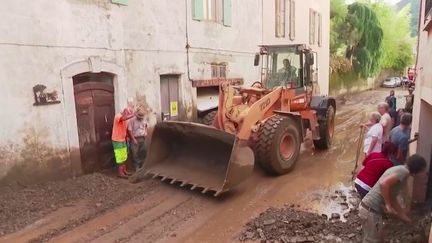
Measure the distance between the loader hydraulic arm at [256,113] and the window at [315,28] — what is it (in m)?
11.7

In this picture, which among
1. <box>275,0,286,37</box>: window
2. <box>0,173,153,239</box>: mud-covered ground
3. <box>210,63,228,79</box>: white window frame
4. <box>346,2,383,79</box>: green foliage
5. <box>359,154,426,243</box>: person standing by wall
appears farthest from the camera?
<box>346,2,383,79</box>: green foliage

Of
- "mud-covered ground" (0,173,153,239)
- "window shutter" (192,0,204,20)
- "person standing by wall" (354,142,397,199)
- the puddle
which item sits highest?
"window shutter" (192,0,204,20)

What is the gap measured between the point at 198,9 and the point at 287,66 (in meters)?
3.07

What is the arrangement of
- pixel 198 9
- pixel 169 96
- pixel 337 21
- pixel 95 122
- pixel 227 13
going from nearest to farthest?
pixel 95 122
pixel 169 96
pixel 198 9
pixel 227 13
pixel 337 21

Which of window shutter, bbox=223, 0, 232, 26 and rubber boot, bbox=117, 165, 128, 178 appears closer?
rubber boot, bbox=117, 165, 128, 178

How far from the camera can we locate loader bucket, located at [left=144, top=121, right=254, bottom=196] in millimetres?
5988

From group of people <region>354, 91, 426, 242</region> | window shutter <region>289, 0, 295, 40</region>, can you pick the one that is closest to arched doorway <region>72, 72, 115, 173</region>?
group of people <region>354, 91, 426, 242</region>

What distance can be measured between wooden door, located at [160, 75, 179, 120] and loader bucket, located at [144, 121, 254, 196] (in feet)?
7.19

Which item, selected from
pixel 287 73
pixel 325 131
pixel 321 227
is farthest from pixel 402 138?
pixel 325 131

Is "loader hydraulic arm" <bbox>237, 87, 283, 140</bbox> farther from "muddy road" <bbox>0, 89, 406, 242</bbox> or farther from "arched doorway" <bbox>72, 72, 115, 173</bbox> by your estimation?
"arched doorway" <bbox>72, 72, 115, 173</bbox>

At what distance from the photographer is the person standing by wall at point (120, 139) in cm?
734

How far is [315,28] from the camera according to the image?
18.8 m

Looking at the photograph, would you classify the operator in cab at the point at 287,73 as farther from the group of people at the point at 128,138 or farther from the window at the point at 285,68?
the group of people at the point at 128,138

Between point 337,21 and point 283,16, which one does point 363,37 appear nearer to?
point 337,21
